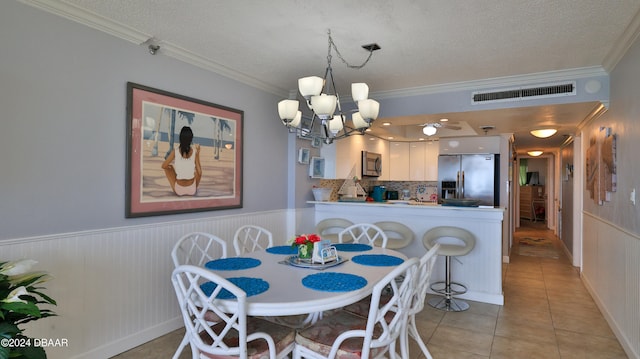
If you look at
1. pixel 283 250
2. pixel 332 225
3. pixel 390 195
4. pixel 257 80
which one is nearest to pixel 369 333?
pixel 283 250

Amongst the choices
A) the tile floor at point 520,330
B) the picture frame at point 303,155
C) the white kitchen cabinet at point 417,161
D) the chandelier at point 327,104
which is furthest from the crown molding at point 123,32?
the white kitchen cabinet at point 417,161

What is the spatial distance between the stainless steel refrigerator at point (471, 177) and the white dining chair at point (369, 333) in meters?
4.47

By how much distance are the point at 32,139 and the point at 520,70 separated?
395 cm

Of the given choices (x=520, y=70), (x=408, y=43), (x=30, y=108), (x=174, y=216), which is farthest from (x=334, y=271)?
(x=520, y=70)

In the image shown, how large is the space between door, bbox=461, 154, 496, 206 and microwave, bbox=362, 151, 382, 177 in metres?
1.47

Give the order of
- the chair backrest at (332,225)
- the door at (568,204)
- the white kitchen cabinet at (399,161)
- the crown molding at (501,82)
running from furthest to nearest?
1. the white kitchen cabinet at (399,161)
2. the door at (568,204)
3. the chair backrest at (332,225)
4. the crown molding at (501,82)

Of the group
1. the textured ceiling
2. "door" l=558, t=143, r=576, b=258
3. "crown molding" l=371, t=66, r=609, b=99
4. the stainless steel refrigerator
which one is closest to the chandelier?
the textured ceiling

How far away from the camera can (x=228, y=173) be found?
358 centimetres

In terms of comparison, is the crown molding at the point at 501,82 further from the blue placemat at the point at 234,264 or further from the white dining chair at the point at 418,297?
the blue placemat at the point at 234,264

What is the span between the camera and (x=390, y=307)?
1835 mm

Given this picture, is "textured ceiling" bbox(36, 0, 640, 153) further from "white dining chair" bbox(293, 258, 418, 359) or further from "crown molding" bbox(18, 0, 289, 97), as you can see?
"white dining chair" bbox(293, 258, 418, 359)

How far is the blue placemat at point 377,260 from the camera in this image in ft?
7.77

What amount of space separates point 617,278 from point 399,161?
4.57 meters

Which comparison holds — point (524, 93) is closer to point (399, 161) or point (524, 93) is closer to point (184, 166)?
point (184, 166)
